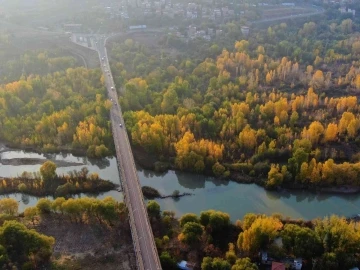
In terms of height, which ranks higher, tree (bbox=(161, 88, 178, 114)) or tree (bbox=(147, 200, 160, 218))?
tree (bbox=(161, 88, 178, 114))

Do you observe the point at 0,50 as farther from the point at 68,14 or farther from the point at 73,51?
the point at 68,14

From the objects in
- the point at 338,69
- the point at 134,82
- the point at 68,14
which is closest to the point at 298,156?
the point at 134,82

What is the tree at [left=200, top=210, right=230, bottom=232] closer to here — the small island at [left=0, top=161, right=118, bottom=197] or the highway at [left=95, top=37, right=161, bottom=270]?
the highway at [left=95, top=37, right=161, bottom=270]

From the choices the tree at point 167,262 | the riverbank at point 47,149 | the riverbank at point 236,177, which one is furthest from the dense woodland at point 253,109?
the tree at point 167,262

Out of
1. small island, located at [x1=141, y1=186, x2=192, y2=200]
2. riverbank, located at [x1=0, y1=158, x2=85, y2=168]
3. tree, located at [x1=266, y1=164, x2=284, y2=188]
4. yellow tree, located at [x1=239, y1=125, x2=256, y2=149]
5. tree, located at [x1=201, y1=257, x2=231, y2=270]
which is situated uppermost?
yellow tree, located at [x1=239, y1=125, x2=256, y2=149]

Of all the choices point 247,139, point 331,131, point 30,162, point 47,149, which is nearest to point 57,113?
point 47,149

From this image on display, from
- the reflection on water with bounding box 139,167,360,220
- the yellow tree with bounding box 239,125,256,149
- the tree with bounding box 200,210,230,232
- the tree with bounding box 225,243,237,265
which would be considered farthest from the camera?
the yellow tree with bounding box 239,125,256,149

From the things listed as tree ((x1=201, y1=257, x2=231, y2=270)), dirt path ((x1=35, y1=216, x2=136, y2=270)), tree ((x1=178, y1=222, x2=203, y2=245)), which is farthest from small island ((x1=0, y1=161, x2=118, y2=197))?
tree ((x1=201, y1=257, x2=231, y2=270))

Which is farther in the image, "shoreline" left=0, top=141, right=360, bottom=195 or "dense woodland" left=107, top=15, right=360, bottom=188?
"dense woodland" left=107, top=15, right=360, bottom=188
